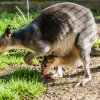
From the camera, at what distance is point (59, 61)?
23.3 feet

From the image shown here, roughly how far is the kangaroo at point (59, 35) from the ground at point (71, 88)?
5.7 inches

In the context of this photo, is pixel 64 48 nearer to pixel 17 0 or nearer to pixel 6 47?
pixel 6 47

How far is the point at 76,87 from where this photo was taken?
22.0 ft

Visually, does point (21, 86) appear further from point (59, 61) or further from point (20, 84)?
point (59, 61)

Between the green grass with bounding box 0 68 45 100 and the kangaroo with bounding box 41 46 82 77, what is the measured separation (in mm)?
Result: 222

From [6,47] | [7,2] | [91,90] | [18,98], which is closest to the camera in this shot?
[18,98]

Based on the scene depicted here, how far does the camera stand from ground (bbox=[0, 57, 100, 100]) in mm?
6347

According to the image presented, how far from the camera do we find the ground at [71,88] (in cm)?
635

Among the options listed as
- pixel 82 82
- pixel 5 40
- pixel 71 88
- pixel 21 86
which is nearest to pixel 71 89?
pixel 71 88

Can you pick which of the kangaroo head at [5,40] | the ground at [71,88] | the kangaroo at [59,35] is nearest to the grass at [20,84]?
the ground at [71,88]

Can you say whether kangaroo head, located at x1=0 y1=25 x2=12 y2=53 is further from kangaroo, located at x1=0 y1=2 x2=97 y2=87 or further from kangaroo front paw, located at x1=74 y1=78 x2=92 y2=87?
kangaroo front paw, located at x1=74 y1=78 x2=92 y2=87

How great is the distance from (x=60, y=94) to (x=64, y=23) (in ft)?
3.64

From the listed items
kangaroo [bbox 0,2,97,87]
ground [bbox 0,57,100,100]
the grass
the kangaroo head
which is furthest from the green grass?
the kangaroo head

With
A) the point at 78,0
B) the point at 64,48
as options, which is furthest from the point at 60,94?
the point at 78,0
